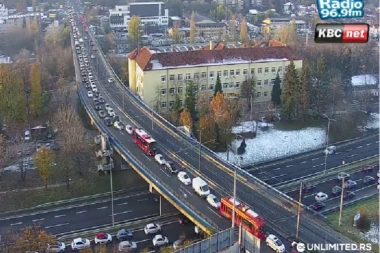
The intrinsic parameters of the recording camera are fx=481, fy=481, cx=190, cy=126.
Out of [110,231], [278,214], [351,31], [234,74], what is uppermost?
Answer: [351,31]

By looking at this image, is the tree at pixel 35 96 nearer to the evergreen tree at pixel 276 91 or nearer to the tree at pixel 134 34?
the evergreen tree at pixel 276 91

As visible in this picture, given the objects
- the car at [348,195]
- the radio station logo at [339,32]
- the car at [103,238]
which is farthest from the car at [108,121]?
the radio station logo at [339,32]

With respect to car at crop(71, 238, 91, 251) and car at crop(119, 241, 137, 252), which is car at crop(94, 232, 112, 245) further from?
car at crop(119, 241, 137, 252)

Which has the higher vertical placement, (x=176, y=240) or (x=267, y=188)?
(x=267, y=188)

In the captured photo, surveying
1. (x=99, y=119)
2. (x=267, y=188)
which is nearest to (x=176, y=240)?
(x=267, y=188)

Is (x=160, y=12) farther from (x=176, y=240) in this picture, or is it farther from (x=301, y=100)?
(x=176, y=240)
